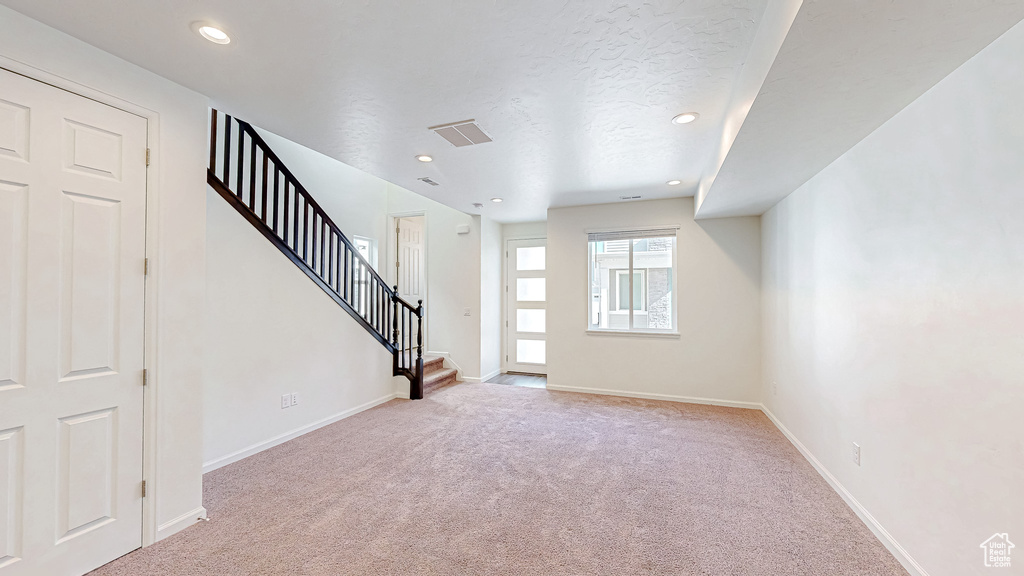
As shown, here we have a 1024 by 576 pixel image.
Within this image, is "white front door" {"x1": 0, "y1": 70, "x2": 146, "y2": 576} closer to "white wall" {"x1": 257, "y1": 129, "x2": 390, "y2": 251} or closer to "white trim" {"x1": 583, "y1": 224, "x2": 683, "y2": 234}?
"white wall" {"x1": 257, "y1": 129, "x2": 390, "y2": 251}

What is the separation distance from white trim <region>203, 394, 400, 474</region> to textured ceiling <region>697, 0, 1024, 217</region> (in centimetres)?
413

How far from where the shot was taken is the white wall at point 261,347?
2.98 meters

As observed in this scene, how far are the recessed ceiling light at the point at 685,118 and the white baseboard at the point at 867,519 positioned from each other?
100 inches

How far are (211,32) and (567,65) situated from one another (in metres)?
1.63

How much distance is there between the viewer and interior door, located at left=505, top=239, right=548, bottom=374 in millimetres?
6395

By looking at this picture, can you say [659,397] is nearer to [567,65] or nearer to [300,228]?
[567,65]

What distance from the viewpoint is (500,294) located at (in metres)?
6.49

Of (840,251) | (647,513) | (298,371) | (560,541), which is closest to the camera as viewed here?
(560,541)

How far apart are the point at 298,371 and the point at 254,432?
1.94ft

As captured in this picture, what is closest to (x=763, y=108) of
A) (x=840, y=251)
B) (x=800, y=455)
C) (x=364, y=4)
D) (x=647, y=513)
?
(x=840, y=251)

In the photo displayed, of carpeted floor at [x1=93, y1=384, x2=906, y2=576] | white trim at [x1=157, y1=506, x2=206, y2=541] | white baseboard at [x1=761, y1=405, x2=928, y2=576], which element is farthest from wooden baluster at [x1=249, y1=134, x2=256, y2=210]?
white baseboard at [x1=761, y1=405, x2=928, y2=576]

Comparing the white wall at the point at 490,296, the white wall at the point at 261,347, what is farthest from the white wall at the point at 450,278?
the white wall at the point at 261,347

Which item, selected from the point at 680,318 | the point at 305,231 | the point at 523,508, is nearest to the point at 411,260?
the point at 305,231

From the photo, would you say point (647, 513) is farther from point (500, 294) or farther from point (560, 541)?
point (500, 294)
